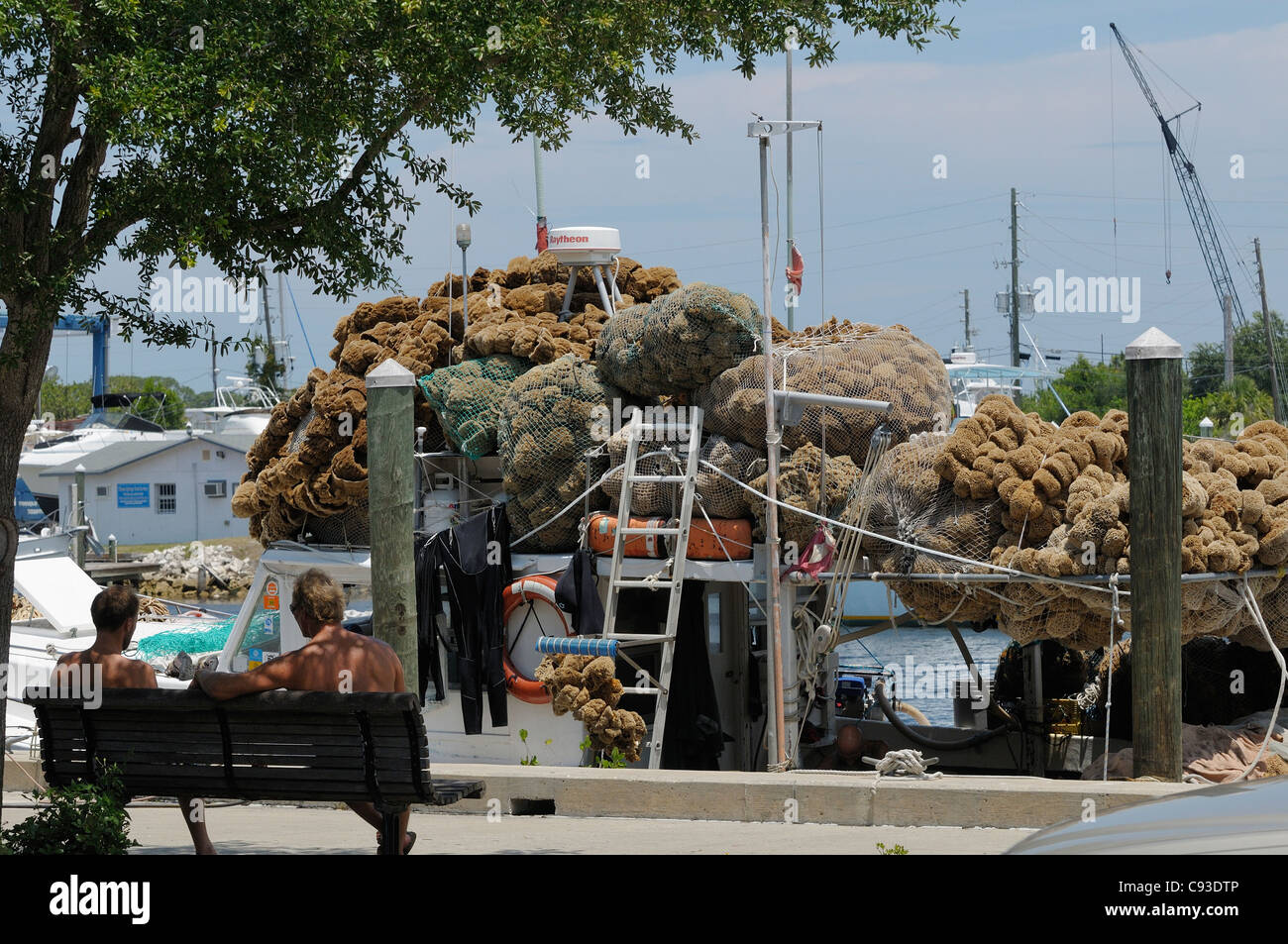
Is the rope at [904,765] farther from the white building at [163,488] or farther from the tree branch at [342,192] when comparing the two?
the white building at [163,488]

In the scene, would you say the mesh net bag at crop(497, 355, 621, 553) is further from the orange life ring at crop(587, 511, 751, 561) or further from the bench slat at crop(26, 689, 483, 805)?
the bench slat at crop(26, 689, 483, 805)

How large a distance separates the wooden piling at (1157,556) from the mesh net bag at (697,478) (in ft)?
11.0

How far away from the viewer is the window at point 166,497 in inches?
2542

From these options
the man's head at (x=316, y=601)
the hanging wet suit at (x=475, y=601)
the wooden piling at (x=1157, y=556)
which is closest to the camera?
the man's head at (x=316, y=601)

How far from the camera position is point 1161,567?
868cm

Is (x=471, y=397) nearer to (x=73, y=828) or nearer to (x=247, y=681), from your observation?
(x=247, y=681)

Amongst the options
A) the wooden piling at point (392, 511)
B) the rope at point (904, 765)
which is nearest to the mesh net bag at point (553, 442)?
the wooden piling at point (392, 511)

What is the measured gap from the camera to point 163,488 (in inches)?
2542

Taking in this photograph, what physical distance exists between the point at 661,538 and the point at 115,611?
5372mm

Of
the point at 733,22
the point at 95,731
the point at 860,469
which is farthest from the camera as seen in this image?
the point at 860,469

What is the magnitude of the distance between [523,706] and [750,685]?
3.05 m
